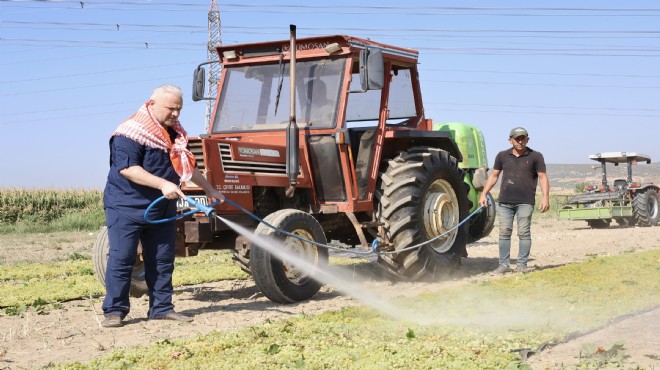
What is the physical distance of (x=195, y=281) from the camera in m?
8.83

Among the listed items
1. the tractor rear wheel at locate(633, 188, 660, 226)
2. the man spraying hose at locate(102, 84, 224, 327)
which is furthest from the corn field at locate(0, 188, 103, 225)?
the man spraying hose at locate(102, 84, 224, 327)

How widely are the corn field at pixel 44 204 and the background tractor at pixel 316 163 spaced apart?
1648 centimetres

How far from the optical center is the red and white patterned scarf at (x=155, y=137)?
19.2 feet

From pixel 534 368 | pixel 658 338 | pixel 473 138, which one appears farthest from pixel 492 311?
pixel 473 138

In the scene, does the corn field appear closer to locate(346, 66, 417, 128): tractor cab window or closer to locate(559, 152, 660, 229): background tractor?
locate(559, 152, 660, 229): background tractor

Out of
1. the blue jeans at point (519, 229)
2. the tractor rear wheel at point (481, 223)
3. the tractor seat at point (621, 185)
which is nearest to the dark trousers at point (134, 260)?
the blue jeans at point (519, 229)

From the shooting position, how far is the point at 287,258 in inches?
274

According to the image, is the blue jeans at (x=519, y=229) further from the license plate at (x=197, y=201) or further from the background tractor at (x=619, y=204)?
the background tractor at (x=619, y=204)

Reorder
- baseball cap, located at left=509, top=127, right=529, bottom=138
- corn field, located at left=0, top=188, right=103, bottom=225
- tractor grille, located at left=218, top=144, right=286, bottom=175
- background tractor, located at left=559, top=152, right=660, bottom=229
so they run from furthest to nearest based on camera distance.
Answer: corn field, located at left=0, top=188, right=103, bottom=225
background tractor, located at left=559, top=152, right=660, bottom=229
baseball cap, located at left=509, top=127, right=529, bottom=138
tractor grille, located at left=218, top=144, right=286, bottom=175

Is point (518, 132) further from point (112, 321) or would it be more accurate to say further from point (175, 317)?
point (112, 321)

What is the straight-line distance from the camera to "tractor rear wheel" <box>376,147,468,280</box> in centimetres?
811

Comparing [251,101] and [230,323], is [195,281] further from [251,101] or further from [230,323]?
[230,323]

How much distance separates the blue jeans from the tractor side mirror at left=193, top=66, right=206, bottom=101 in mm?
3785

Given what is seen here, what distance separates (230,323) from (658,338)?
3127 millimetres
